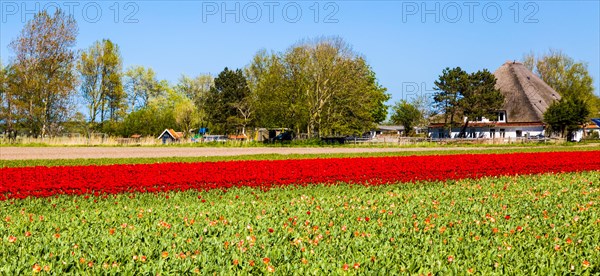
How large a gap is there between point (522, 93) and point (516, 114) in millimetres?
3811

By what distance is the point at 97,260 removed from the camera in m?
5.57

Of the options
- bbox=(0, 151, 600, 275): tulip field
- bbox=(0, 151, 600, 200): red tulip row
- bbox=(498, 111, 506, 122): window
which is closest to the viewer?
bbox=(0, 151, 600, 275): tulip field

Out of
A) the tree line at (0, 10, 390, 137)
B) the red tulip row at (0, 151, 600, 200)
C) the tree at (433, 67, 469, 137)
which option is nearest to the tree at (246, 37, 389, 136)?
the tree line at (0, 10, 390, 137)

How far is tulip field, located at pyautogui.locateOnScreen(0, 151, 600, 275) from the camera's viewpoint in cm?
547

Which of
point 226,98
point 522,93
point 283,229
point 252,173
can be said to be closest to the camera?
point 283,229

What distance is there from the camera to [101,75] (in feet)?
196

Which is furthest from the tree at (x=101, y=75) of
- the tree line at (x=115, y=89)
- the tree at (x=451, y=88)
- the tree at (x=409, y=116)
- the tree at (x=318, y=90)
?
the tree at (x=409, y=116)

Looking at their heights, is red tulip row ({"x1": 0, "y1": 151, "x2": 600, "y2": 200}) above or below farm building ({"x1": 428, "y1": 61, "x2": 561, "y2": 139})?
below

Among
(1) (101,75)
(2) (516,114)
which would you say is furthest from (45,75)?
(2) (516,114)

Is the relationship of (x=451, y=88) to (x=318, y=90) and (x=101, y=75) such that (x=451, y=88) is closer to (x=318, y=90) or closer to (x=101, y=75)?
(x=318, y=90)

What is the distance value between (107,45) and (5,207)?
171 ft

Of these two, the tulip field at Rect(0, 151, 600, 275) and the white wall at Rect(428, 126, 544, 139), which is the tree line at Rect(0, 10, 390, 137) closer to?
the white wall at Rect(428, 126, 544, 139)

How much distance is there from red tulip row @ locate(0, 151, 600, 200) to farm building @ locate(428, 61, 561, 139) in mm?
52694

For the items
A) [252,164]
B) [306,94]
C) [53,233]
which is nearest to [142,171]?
[252,164]
